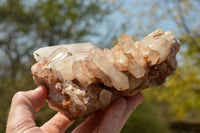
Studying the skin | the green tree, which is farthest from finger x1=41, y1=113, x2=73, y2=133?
the green tree

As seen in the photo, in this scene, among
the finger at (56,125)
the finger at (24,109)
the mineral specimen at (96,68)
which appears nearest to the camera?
the finger at (24,109)

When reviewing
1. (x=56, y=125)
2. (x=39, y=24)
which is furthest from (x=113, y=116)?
(x=39, y=24)

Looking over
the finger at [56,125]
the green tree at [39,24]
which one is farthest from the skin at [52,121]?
the green tree at [39,24]

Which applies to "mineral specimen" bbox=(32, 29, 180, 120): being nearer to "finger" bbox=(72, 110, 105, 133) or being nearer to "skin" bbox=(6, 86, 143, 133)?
"skin" bbox=(6, 86, 143, 133)

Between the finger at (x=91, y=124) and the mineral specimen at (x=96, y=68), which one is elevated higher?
the mineral specimen at (x=96, y=68)

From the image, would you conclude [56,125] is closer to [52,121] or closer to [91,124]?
[52,121]

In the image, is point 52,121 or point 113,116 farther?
point 52,121

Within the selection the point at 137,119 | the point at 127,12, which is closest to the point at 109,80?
the point at 137,119

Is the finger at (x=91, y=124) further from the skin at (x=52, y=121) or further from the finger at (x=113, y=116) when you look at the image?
the finger at (x=113, y=116)
